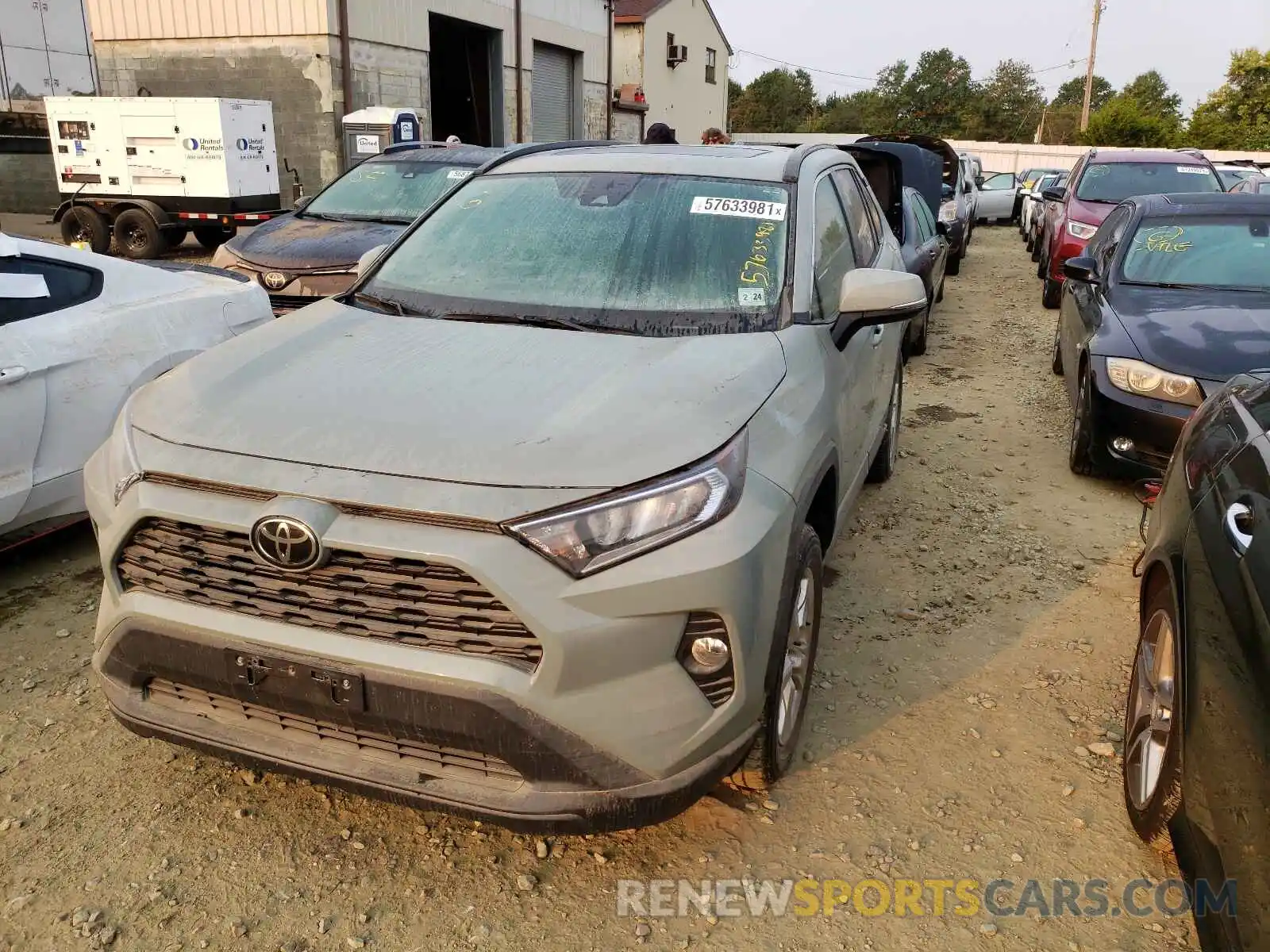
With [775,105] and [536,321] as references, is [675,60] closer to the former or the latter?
[536,321]

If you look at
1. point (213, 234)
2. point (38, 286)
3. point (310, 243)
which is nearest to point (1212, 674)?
point (38, 286)

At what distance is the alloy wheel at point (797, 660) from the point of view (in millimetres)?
2697

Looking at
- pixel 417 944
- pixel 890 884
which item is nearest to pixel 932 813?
pixel 890 884

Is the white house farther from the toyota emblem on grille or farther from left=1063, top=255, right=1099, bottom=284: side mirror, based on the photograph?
the toyota emblem on grille

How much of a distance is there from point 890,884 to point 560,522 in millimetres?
1318

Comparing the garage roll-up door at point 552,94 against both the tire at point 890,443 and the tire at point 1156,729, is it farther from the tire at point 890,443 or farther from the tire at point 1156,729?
the tire at point 1156,729

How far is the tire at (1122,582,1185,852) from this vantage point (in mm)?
2273

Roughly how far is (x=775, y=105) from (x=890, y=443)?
255 ft

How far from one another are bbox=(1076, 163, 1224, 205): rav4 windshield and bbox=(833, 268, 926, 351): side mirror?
9.02m

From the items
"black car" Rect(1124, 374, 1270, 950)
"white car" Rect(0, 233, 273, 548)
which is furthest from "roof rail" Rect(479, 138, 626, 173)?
"black car" Rect(1124, 374, 1270, 950)

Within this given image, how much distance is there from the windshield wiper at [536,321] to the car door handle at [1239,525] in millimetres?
1627

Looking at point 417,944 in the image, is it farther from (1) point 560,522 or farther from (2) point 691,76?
(2) point 691,76

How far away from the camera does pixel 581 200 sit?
3484mm

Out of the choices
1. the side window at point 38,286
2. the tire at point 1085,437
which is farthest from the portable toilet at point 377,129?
the tire at point 1085,437
